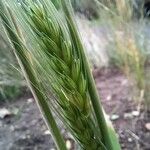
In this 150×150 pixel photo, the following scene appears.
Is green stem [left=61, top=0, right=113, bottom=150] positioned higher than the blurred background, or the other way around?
green stem [left=61, top=0, right=113, bottom=150]

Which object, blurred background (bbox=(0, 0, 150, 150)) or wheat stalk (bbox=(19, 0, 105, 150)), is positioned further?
blurred background (bbox=(0, 0, 150, 150))

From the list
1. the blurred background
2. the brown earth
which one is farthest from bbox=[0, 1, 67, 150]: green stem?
the brown earth

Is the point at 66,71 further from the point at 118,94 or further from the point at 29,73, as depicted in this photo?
the point at 118,94

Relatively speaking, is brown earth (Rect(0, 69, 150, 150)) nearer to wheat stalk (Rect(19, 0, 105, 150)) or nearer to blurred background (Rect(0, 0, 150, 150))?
blurred background (Rect(0, 0, 150, 150))

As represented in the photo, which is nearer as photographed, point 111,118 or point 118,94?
point 111,118

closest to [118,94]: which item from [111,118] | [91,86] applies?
[111,118]

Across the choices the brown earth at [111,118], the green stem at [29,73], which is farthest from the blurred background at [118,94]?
the green stem at [29,73]

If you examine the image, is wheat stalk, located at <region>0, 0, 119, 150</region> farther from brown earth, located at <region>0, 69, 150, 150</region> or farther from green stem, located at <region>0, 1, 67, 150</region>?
brown earth, located at <region>0, 69, 150, 150</region>

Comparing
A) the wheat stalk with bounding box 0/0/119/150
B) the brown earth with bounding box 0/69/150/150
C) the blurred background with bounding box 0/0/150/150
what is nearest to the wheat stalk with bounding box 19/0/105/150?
the wheat stalk with bounding box 0/0/119/150

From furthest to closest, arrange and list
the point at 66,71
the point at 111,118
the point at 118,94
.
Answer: the point at 118,94 → the point at 111,118 → the point at 66,71

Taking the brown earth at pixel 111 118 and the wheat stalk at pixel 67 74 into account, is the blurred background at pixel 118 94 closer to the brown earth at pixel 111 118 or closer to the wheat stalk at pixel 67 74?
the brown earth at pixel 111 118
